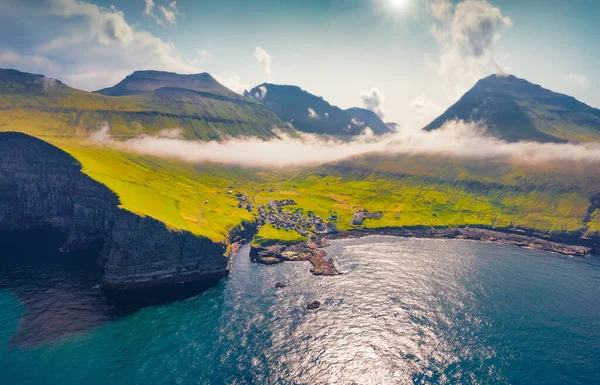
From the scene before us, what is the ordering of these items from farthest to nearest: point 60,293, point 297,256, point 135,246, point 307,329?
1. point 297,256
2. point 135,246
3. point 60,293
4. point 307,329

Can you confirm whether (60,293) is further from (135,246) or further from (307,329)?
(307,329)

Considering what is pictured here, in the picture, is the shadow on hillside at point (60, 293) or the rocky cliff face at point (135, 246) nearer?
the shadow on hillside at point (60, 293)

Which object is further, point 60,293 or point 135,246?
point 135,246

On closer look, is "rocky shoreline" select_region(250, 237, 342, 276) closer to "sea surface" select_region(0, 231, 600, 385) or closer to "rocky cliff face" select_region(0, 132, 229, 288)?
"sea surface" select_region(0, 231, 600, 385)

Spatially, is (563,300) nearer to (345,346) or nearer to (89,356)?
(345,346)

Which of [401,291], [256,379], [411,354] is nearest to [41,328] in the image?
[256,379]

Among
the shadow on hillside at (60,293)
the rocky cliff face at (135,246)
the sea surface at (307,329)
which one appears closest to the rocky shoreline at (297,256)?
the sea surface at (307,329)

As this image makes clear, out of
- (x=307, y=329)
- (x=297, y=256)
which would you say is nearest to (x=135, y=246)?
(x=307, y=329)

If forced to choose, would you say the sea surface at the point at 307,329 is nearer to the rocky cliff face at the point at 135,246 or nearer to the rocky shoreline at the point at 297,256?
the rocky shoreline at the point at 297,256

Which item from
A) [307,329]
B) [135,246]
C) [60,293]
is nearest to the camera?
[307,329]
